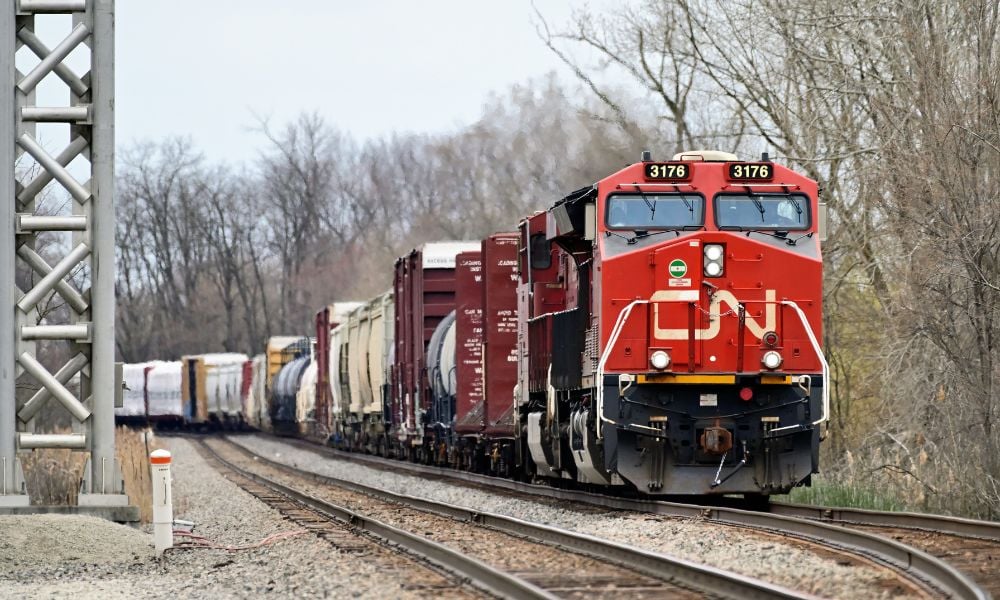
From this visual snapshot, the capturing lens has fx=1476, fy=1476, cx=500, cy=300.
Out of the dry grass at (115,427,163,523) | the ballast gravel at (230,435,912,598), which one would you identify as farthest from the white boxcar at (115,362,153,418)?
the ballast gravel at (230,435,912,598)

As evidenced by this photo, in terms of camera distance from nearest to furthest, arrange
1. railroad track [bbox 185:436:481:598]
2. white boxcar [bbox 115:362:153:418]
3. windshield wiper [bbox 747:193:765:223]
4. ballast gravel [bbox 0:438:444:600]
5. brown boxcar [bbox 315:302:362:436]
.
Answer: railroad track [bbox 185:436:481:598] < ballast gravel [bbox 0:438:444:600] < windshield wiper [bbox 747:193:765:223] < brown boxcar [bbox 315:302:362:436] < white boxcar [bbox 115:362:153:418]

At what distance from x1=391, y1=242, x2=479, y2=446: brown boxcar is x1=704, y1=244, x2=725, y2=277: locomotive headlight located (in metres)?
10.9

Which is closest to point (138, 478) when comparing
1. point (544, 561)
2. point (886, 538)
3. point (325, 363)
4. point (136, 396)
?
point (544, 561)

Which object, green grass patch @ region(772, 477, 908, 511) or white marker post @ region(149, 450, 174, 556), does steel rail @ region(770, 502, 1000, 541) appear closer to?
green grass patch @ region(772, 477, 908, 511)

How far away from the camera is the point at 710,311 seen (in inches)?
574

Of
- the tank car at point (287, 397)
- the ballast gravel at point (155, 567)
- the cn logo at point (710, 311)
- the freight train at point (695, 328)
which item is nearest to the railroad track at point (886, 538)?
the freight train at point (695, 328)

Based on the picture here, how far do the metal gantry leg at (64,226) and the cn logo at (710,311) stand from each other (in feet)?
17.2

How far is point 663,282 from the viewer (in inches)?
577

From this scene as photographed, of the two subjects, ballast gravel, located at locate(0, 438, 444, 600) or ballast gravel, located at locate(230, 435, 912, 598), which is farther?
ballast gravel, located at locate(0, 438, 444, 600)

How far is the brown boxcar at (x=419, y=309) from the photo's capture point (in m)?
26.5

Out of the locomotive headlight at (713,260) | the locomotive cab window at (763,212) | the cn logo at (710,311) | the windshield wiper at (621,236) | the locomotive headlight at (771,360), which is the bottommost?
the locomotive headlight at (771,360)

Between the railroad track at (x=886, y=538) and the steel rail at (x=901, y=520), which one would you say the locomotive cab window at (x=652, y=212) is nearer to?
the railroad track at (x=886, y=538)

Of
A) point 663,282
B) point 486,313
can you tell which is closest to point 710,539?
point 663,282

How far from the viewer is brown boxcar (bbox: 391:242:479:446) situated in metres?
26.5
